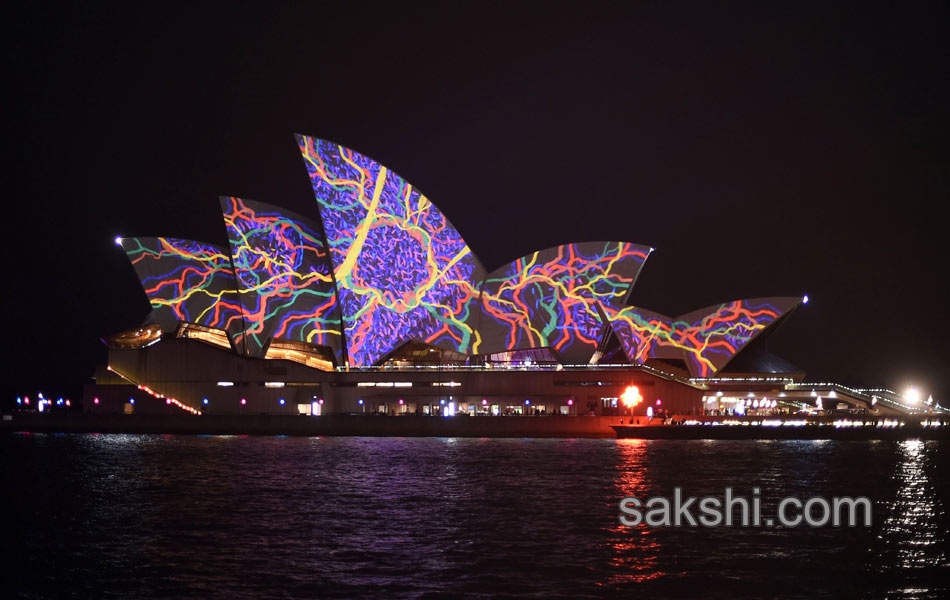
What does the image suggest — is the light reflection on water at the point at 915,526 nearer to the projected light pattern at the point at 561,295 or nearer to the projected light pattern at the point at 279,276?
the projected light pattern at the point at 561,295

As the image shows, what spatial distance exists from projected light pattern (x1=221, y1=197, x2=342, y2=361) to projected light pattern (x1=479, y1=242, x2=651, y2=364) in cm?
884

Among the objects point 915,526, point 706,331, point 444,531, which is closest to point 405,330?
point 706,331

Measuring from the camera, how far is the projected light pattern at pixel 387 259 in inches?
2052

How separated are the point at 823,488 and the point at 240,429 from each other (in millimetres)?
33871

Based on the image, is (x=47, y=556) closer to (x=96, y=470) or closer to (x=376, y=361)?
(x=96, y=470)

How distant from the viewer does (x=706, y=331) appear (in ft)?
188

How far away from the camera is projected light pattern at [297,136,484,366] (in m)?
52.1

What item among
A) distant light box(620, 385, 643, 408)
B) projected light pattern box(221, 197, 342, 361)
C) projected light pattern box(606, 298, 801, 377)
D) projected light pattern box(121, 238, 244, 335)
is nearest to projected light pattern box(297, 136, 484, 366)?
projected light pattern box(221, 197, 342, 361)

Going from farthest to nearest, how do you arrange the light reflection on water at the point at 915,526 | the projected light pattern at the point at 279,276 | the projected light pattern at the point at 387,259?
the projected light pattern at the point at 279,276
the projected light pattern at the point at 387,259
the light reflection on water at the point at 915,526

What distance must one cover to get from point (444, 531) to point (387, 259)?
115 feet

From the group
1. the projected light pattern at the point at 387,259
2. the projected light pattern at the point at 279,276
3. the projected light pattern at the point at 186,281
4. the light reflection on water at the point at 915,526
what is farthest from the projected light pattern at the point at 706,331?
the light reflection on water at the point at 915,526

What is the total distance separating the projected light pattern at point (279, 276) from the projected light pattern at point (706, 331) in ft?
54.0

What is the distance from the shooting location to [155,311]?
55.9 meters

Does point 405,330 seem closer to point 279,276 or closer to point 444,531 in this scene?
point 279,276
